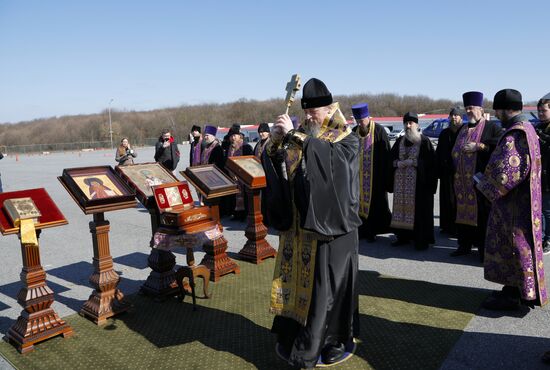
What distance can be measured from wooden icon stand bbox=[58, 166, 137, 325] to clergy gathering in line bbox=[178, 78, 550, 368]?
1.67m

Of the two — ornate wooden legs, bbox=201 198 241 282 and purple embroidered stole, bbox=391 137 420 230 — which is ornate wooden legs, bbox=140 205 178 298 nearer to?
ornate wooden legs, bbox=201 198 241 282

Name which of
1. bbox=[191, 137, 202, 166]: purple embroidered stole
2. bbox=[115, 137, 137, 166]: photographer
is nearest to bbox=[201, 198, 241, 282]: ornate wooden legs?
bbox=[191, 137, 202, 166]: purple embroidered stole

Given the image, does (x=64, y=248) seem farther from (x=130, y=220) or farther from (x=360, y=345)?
(x=360, y=345)

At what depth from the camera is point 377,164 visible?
6.69 m

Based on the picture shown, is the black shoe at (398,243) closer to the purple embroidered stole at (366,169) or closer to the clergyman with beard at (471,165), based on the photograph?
the purple embroidered stole at (366,169)

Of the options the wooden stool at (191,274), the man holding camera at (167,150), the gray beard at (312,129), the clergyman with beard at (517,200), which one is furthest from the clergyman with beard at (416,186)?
the man holding camera at (167,150)

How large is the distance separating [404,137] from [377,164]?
1.79 feet

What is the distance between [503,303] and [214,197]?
313 cm

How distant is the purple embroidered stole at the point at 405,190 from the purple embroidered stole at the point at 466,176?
551 mm

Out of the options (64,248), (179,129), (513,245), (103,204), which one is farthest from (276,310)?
(179,129)

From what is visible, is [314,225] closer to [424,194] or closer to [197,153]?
[424,194]

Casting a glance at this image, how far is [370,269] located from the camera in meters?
5.52

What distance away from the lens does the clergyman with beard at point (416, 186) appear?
6281 millimetres

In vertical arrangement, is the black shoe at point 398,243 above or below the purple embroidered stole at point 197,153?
below
